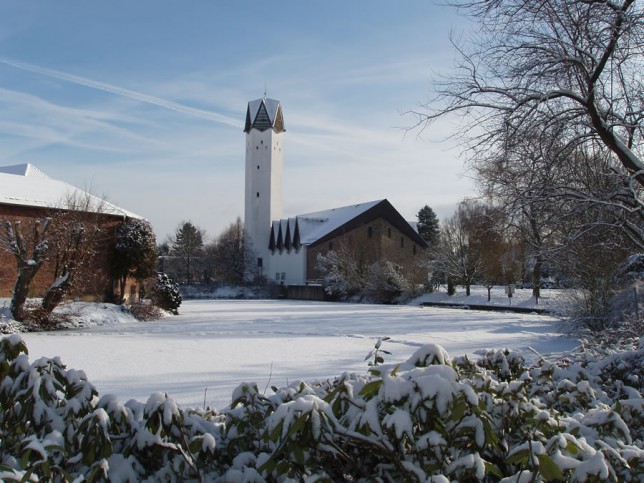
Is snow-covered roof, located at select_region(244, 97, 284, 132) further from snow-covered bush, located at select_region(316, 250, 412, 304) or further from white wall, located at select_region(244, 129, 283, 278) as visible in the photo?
snow-covered bush, located at select_region(316, 250, 412, 304)

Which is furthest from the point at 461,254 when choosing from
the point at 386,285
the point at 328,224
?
the point at 328,224

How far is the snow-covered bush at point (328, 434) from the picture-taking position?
159 centimetres

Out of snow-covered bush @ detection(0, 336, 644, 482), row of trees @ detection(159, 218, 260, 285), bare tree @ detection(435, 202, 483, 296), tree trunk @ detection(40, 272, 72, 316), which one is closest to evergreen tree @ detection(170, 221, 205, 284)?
row of trees @ detection(159, 218, 260, 285)

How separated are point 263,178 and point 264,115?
23.9ft

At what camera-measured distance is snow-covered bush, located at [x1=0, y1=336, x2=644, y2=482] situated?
1.59 m

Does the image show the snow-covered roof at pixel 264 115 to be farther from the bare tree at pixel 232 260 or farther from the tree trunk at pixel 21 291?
the tree trunk at pixel 21 291

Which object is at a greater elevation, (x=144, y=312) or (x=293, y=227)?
(x=293, y=227)

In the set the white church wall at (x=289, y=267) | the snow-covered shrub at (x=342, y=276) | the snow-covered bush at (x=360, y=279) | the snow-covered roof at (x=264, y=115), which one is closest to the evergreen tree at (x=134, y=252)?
the snow-covered bush at (x=360, y=279)

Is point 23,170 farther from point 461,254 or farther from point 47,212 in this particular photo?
point 461,254

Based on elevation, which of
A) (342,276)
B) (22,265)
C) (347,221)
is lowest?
(342,276)

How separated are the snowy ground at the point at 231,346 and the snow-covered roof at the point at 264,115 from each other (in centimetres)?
4138

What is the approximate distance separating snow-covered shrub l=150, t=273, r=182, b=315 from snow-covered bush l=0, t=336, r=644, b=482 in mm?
21985

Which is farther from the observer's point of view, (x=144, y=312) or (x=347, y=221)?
(x=347, y=221)

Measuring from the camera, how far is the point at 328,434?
1.68m
